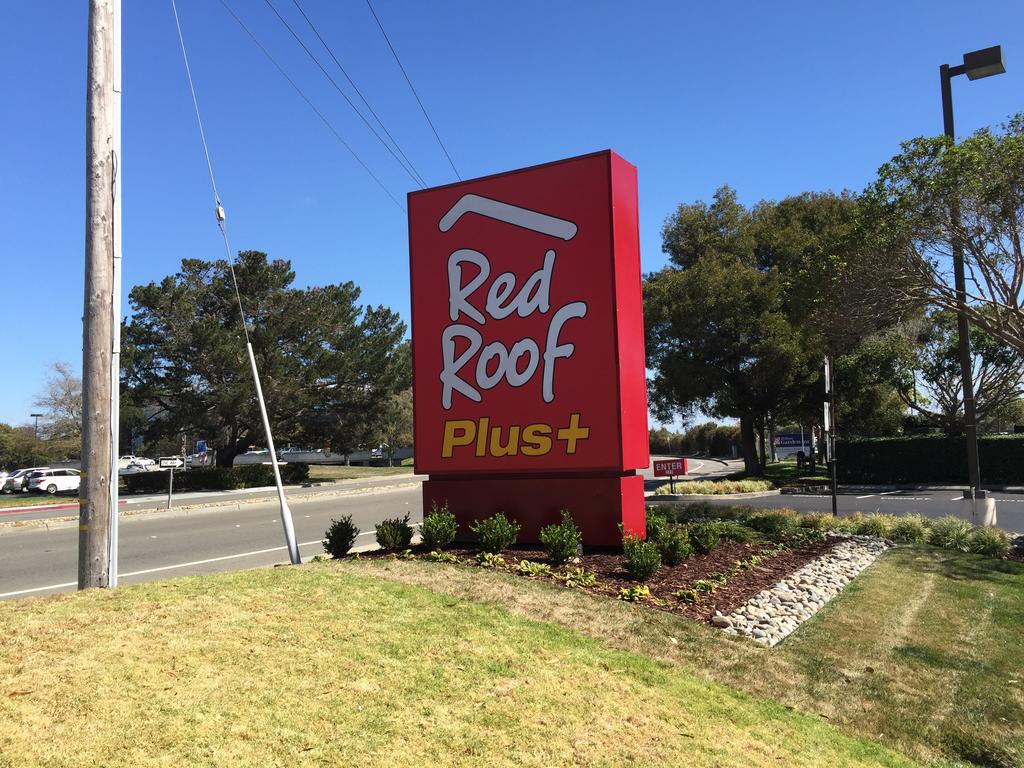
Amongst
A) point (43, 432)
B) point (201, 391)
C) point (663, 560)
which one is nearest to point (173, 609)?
point (663, 560)

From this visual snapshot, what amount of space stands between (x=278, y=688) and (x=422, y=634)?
138 centimetres

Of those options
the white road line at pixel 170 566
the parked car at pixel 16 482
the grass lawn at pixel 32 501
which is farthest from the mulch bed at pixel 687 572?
Answer: the parked car at pixel 16 482

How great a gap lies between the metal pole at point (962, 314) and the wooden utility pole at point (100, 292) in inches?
523

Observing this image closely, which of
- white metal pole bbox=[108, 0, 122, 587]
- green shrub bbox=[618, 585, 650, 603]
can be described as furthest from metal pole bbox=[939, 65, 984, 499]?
white metal pole bbox=[108, 0, 122, 587]

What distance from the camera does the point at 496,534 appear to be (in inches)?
328

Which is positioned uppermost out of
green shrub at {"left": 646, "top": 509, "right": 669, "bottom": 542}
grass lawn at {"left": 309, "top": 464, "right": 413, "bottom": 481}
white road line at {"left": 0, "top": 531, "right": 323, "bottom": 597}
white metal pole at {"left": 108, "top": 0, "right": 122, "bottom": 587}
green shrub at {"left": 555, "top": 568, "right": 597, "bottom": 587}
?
white metal pole at {"left": 108, "top": 0, "right": 122, "bottom": 587}

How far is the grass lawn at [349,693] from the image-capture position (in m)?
3.46

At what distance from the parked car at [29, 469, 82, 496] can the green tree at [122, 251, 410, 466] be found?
5271mm

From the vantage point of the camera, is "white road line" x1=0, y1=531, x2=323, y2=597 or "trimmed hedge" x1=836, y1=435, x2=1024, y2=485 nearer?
"white road line" x1=0, y1=531, x2=323, y2=597

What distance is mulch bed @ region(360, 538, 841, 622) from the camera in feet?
22.9

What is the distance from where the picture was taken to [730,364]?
101ft

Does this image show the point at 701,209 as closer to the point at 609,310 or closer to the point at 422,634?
the point at 609,310

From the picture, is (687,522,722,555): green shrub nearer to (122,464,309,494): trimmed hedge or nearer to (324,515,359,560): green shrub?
(324,515,359,560): green shrub

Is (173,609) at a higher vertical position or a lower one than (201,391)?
lower
